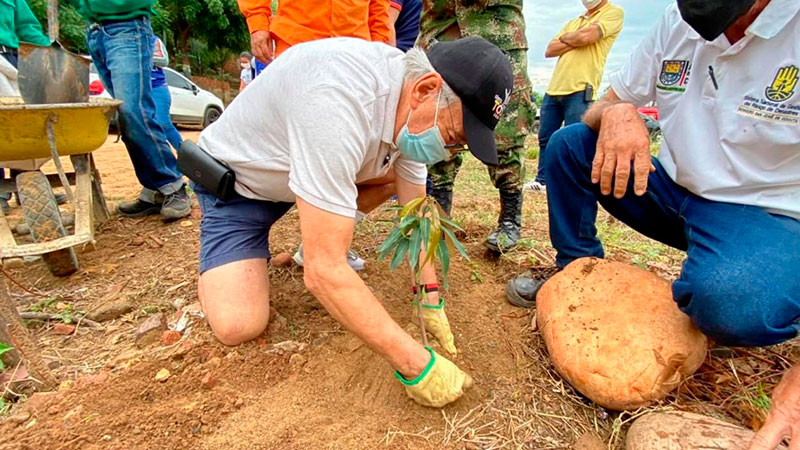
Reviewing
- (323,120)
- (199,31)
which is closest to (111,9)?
(323,120)

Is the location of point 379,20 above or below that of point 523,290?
above

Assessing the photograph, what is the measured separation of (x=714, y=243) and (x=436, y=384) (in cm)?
102

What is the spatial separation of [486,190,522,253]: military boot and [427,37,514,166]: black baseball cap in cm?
111

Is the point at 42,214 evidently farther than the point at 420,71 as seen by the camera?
Yes

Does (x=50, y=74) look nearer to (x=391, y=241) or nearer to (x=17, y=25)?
(x=17, y=25)

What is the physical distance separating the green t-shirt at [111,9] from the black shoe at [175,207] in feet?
3.55

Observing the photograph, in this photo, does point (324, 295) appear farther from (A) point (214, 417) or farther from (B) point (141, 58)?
(B) point (141, 58)

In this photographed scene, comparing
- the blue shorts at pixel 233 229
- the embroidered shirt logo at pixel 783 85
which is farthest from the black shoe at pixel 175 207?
the embroidered shirt logo at pixel 783 85

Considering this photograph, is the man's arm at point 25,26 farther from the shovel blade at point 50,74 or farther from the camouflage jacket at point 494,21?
the camouflage jacket at point 494,21

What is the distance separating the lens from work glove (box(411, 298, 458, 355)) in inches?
65.6

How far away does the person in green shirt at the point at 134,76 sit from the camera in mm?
2588

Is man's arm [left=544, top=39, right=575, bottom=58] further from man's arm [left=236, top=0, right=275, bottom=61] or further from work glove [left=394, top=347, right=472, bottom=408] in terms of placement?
work glove [left=394, top=347, right=472, bottom=408]

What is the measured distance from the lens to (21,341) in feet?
4.58

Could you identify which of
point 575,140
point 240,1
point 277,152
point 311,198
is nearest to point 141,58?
point 240,1
